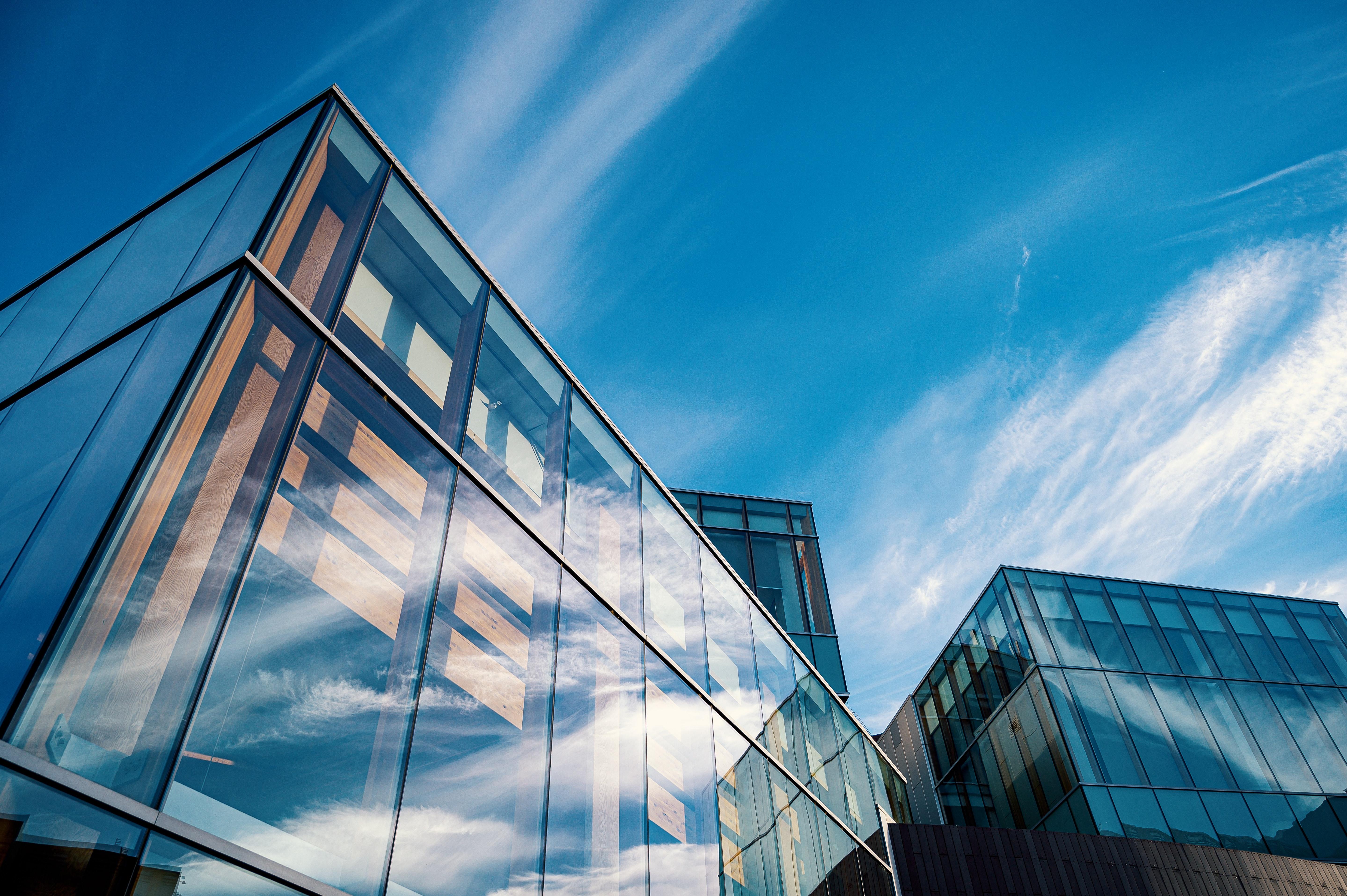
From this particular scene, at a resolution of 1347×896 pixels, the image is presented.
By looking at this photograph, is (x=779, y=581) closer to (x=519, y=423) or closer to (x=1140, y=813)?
(x=1140, y=813)

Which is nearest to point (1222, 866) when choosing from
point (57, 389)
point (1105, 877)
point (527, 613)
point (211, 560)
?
point (1105, 877)

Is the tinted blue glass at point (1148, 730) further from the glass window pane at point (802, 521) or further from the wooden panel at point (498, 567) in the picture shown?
the wooden panel at point (498, 567)

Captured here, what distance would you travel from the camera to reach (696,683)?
451 inches

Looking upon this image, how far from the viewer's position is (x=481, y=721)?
700 cm

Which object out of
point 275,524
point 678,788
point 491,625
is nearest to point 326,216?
point 275,524

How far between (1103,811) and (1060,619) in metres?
6.01

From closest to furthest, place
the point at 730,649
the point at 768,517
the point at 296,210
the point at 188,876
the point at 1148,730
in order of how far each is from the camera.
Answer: the point at 188,876, the point at 296,210, the point at 730,649, the point at 1148,730, the point at 768,517

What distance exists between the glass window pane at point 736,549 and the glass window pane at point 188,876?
66.1 feet

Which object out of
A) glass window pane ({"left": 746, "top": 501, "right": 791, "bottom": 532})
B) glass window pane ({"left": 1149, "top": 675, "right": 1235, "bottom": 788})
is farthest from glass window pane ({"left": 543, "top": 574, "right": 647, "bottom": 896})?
glass window pane ({"left": 1149, "top": 675, "right": 1235, "bottom": 788})

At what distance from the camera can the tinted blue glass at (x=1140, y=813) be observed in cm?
1944

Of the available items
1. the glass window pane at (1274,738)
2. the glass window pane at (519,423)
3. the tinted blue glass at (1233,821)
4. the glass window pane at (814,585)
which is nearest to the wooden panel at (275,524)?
the glass window pane at (519,423)

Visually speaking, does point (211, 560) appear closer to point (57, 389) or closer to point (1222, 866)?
point (57, 389)

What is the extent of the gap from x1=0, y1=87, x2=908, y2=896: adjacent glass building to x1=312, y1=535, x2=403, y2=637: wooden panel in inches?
1.0

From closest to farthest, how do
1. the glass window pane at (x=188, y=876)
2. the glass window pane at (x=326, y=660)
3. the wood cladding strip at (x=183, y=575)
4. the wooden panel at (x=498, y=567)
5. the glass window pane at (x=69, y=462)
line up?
the glass window pane at (x=188, y=876), the wood cladding strip at (x=183, y=575), the glass window pane at (x=69, y=462), the glass window pane at (x=326, y=660), the wooden panel at (x=498, y=567)
